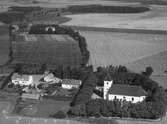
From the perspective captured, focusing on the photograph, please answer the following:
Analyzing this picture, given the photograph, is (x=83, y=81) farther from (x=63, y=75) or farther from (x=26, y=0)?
(x=26, y=0)

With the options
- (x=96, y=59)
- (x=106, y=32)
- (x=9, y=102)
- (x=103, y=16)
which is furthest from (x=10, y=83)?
(x=103, y=16)

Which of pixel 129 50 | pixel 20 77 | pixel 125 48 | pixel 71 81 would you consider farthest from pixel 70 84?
pixel 125 48

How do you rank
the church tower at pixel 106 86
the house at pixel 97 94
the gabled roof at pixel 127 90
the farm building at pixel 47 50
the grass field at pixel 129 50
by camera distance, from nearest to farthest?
1. the gabled roof at pixel 127 90
2. the church tower at pixel 106 86
3. the house at pixel 97 94
4. the grass field at pixel 129 50
5. the farm building at pixel 47 50

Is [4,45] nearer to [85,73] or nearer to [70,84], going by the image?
[85,73]

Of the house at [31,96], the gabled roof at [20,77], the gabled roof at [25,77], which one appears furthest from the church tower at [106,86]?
the gabled roof at [20,77]

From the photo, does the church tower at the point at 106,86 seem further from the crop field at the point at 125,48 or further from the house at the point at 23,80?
the crop field at the point at 125,48

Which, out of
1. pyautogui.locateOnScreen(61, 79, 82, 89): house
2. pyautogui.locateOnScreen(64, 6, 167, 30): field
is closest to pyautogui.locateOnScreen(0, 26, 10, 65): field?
pyautogui.locateOnScreen(61, 79, 82, 89): house
